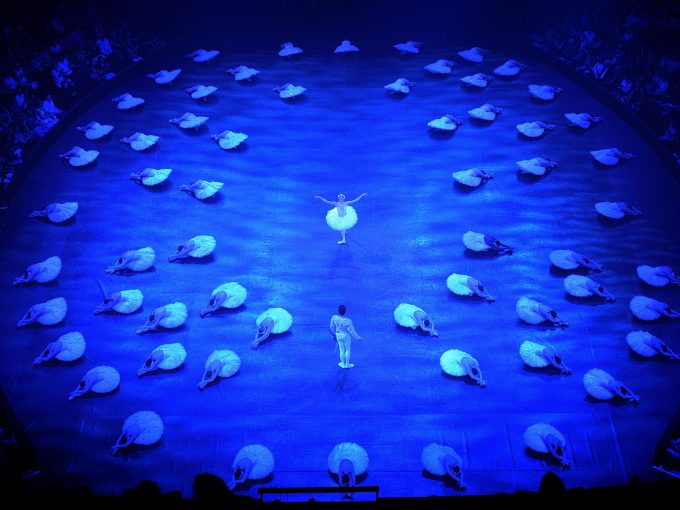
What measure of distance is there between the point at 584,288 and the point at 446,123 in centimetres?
515

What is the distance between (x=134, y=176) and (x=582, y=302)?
951cm

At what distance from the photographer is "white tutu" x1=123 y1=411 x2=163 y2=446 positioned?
7.17m

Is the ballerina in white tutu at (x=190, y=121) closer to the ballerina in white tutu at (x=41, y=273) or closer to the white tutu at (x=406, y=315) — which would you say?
the ballerina in white tutu at (x=41, y=273)

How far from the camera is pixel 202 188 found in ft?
35.2

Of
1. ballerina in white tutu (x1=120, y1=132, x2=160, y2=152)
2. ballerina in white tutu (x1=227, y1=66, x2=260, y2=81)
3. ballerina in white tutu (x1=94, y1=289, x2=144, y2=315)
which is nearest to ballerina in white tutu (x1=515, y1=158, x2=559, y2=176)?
ballerina in white tutu (x1=227, y1=66, x2=260, y2=81)

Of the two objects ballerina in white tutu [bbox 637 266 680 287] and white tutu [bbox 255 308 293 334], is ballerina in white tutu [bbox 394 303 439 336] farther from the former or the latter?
ballerina in white tutu [bbox 637 266 680 287]

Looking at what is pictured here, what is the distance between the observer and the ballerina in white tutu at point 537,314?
844cm

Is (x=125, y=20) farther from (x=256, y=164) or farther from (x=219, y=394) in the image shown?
(x=219, y=394)

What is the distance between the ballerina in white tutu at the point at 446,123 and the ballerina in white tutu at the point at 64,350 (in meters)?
8.71

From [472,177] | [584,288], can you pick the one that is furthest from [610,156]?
[584,288]

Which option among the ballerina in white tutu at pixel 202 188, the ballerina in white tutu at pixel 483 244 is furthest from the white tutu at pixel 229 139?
the ballerina in white tutu at pixel 483 244

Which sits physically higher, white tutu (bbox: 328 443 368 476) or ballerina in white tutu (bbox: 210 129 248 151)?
ballerina in white tutu (bbox: 210 129 248 151)

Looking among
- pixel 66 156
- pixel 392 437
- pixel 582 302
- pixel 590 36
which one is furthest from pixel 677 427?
pixel 66 156

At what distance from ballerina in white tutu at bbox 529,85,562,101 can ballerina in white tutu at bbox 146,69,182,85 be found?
9332mm
